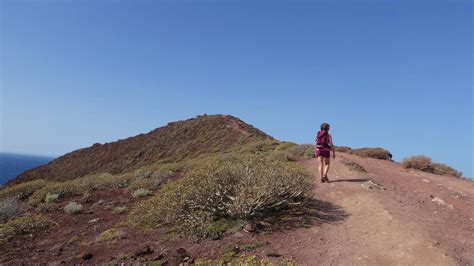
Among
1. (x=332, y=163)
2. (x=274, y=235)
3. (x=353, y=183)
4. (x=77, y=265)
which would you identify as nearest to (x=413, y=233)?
(x=274, y=235)

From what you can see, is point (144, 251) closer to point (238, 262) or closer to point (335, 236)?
point (238, 262)

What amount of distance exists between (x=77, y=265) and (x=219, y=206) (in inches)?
111

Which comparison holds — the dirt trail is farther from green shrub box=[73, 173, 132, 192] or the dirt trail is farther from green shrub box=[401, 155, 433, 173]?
green shrub box=[73, 173, 132, 192]

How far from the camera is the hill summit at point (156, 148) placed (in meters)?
30.0

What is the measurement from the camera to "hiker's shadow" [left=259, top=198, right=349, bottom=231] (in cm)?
774

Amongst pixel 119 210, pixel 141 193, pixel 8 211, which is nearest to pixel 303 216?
pixel 119 210

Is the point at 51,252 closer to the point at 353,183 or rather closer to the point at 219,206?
the point at 219,206

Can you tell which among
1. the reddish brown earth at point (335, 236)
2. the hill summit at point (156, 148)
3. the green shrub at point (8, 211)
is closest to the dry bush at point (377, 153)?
the hill summit at point (156, 148)

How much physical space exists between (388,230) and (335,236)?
100 cm

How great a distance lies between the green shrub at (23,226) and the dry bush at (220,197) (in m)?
2.88

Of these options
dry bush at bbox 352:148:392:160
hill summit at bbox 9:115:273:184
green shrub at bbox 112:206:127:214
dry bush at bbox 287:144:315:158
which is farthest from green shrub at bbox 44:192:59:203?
dry bush at bbox 352:148:392:160

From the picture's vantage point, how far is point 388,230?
7.25 m

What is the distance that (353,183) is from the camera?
36.1ft

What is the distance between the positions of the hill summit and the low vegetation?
1213cm
